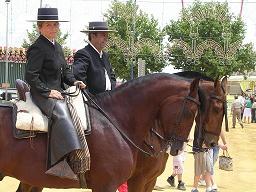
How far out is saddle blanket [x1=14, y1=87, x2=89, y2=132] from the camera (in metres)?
5.04

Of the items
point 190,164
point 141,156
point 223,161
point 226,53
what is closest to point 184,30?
point 226,53

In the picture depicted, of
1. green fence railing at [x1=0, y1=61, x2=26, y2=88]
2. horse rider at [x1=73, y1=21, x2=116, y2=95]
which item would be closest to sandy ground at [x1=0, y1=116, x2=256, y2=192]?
horse rider at [x1=73, y1=21, x2=116, y2=95]

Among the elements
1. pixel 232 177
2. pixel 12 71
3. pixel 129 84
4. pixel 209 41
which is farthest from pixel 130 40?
pixel 129 84

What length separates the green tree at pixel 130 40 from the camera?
155 feet

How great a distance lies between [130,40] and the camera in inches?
1874

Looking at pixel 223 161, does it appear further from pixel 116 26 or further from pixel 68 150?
pixel 116 26

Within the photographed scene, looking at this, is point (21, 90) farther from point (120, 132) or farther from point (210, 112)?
point (210, 112)

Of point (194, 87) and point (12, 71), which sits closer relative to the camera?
point (194, 87)

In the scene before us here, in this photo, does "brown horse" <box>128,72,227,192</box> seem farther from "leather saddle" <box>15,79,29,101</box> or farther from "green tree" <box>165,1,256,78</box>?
"green tree" <box>165,1,256,78</box>

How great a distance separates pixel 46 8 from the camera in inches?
210

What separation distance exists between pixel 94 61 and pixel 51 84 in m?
1.02

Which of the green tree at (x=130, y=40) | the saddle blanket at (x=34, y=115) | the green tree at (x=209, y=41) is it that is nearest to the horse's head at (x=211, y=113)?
the saddle blanket at (x=34, y=115)

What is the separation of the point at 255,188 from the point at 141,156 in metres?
6.72

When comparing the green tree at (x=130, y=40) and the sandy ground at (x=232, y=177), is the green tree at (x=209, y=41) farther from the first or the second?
the sandy ground at (x=232, y=177)
